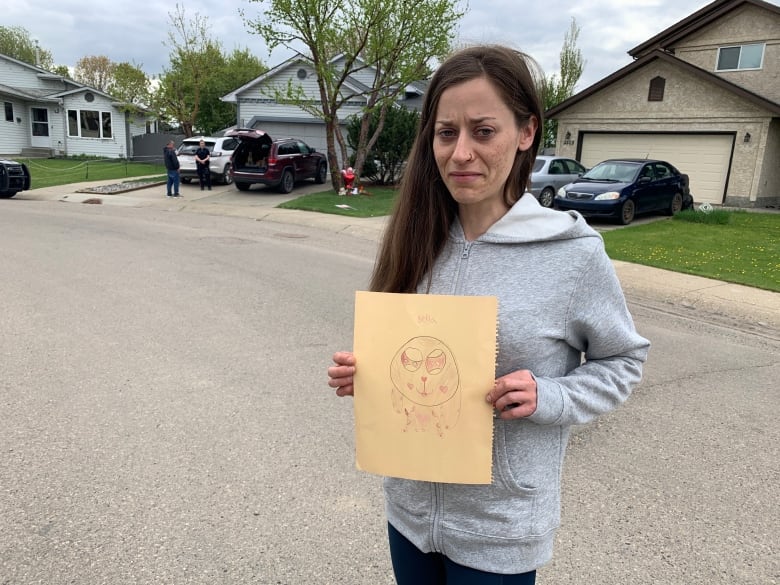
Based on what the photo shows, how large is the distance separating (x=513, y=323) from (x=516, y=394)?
17 cm

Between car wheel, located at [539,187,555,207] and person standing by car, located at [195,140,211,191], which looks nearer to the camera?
car wheel, located at [539,187,555,207]

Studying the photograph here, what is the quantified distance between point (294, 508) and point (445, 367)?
1.96 meters

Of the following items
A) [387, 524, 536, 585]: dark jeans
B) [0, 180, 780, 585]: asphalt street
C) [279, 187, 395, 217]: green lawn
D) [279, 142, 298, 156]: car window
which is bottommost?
[0, 180, 780, 585]: asphalt street

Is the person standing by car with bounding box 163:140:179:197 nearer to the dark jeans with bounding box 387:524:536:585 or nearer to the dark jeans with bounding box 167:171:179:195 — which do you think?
the dark jeans with bounding box 167:171:179:195

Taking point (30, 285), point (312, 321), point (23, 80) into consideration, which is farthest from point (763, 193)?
point (23, 80)

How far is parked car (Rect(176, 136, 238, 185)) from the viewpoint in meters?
21.8

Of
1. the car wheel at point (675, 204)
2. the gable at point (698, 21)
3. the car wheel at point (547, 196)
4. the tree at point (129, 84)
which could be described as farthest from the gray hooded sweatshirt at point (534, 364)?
the tree at point (129, 84)

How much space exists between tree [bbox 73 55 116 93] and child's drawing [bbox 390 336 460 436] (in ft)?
233

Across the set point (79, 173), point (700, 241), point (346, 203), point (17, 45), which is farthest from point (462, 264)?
point (17, 45)

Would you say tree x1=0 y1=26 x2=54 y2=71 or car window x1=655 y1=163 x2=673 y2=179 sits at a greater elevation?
tree x1=0 y1=26 x2=54 y2=71

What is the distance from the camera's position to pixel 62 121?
116ft

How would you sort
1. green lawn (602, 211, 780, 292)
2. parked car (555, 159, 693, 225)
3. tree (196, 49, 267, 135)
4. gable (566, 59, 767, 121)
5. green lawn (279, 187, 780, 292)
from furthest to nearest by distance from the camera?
tree (196, 49, 267, 135)
gable (566, 59, 767, 121)
parked car (555, 159, 693, 225)
green lawn (279, 187, 780, 292)
green lawn (602, 211, 780, 292)

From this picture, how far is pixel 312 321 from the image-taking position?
614cm

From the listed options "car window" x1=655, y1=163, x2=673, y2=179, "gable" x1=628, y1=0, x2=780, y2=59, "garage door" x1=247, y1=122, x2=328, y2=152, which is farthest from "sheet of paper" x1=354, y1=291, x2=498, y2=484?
"garage door" x1=247, y1=122, x2=328, y2=152
